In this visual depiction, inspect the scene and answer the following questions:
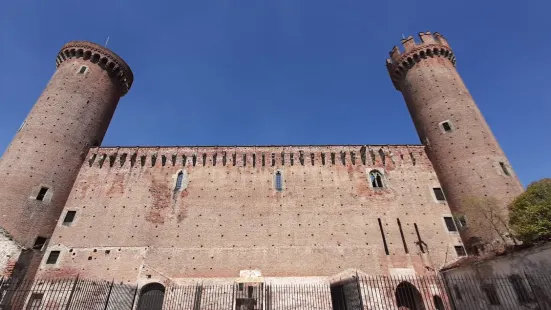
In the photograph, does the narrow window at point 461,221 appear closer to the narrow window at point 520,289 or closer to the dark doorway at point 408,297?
the dark doorway at point 408,297

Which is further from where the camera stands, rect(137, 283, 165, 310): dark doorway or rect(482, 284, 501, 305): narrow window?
rect(137, 283, 165, 310): dark doorway

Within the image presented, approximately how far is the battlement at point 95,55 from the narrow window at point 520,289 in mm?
25637

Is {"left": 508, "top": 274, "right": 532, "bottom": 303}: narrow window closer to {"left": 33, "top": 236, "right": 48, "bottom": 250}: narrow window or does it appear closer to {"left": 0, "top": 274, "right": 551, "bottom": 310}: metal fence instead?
{"left": 0, "top": 274, "right": 551, "bottom": 310}: metal fence

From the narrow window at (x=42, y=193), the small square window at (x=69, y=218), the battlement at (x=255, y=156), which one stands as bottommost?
the small square window at (x=69, y=218)

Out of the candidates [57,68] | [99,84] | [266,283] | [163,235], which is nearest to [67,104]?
[99,84]

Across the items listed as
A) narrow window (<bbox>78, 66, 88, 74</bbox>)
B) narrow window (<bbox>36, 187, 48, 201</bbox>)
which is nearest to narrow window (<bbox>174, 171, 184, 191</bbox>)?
narrow window (<bbox>36, 187, 48, 201</bbox>)

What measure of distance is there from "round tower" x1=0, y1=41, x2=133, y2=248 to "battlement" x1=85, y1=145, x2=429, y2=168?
1.74m

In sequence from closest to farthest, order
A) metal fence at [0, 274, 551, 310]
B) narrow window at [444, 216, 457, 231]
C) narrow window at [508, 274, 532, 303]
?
narrow window at [508, 274, 532, 303], metal fence at [0, 274, 551, 310], narrow window at [444, 216, 457, 231]

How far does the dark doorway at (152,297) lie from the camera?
50.4 feet

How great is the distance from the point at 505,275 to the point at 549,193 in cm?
368

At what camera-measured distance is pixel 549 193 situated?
12.3 meters

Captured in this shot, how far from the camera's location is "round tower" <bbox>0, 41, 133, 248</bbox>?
16.1 metres

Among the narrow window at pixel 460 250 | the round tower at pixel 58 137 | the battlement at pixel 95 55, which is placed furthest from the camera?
the battlement at pixel 95 55

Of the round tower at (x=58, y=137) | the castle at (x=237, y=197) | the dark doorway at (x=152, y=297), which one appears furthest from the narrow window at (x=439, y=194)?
the round tower at (x=58, y=137)
